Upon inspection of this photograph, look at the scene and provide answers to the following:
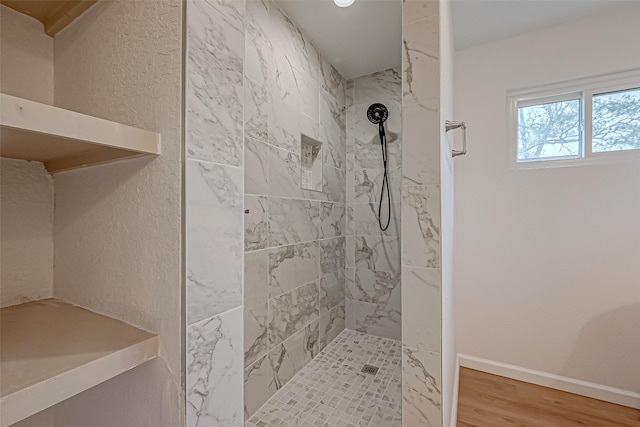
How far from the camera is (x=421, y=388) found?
1.06m

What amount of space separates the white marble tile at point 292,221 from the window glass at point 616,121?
6.54 ft

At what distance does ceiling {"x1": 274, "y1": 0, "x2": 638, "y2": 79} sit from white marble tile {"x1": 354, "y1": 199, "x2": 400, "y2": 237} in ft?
4.21

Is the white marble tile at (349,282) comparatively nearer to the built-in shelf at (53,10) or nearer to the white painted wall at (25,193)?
the white painted wall at (25,193)

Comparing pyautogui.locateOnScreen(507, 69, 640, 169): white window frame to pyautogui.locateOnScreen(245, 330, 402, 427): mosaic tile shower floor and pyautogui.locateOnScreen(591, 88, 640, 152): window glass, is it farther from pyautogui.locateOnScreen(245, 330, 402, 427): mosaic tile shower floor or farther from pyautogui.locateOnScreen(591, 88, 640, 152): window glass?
pyautogui.locateOnScreen(245, 330, 402, 427): mosaic tile shower floor

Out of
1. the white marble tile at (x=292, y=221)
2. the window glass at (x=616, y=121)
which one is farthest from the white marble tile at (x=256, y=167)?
the window glass at (x=616, y=121)

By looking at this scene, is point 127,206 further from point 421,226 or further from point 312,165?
point 312,165

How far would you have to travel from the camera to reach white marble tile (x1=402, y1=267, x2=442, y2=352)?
1.04 m

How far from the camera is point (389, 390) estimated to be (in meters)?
1.70

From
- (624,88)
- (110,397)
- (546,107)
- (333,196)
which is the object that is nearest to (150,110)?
(110,397)

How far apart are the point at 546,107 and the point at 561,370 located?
1.85 m

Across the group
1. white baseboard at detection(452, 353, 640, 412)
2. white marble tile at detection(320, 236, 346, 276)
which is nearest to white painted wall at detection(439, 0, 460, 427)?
white baseboard at detection(452, 353, 640, 412)

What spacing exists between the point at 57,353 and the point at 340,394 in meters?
1.62

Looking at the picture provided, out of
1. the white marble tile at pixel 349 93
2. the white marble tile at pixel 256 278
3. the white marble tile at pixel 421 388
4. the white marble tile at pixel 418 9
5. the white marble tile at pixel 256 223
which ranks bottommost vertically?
the white marble tile at pixel 421 388

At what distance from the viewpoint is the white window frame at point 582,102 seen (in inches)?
68.6
